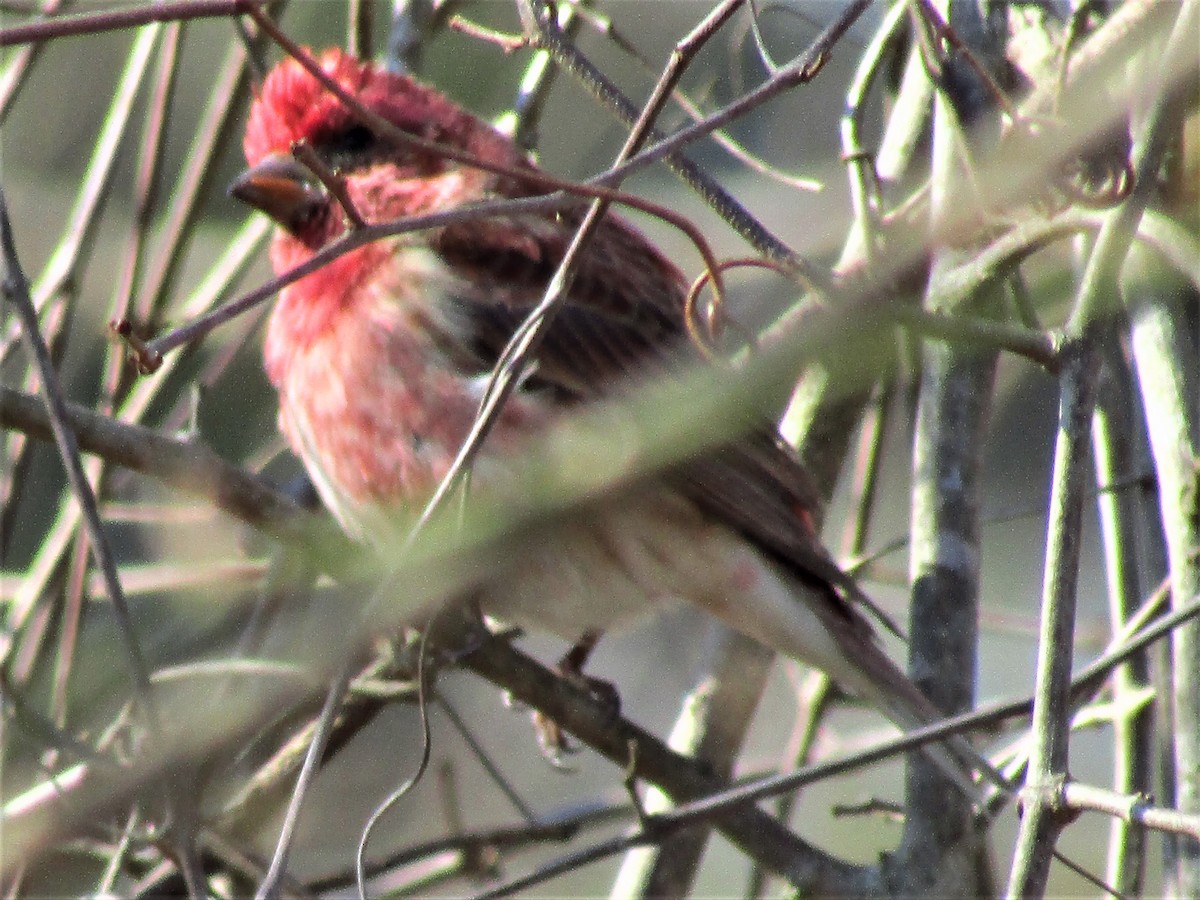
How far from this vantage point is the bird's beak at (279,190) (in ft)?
14.7

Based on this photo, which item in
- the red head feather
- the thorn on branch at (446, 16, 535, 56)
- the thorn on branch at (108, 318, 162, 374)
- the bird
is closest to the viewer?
the thorn on branch at (108, 318, 162, 374)

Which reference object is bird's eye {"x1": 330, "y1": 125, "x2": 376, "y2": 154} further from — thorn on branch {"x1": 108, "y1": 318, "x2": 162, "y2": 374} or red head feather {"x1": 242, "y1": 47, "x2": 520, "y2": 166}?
thorn on branch {"x1": 108, "y1": 318, "x2": 162, "y2": 374}

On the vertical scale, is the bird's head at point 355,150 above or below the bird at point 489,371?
above

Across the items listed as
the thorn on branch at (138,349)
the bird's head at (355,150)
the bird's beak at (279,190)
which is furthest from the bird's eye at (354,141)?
the thorn on branch at (138,349)

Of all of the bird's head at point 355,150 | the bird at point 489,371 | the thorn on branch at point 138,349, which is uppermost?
the bird's head at point 355,150

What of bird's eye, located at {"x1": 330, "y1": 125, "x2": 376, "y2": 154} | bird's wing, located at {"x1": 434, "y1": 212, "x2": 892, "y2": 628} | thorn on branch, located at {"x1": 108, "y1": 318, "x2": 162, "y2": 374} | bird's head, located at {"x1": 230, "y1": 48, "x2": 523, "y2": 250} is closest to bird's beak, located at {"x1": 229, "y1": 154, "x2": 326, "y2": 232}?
bird's head, located at {"x1": 230, "y1": 48, "x2": 523, "y2": 250}

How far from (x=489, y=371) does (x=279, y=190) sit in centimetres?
83

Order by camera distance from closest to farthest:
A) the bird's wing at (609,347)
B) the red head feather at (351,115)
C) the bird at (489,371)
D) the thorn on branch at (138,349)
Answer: the thorn on branch at (138,349), the bird at (489,371), the bird's wing at (609,347), the red head feather at (351,115)

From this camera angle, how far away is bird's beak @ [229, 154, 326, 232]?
448 centimetres

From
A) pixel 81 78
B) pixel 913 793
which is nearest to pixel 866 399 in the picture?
pixel 913 793

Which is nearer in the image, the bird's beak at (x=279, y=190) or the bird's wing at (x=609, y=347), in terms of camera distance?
the bird's wing at (x=609, y=347)

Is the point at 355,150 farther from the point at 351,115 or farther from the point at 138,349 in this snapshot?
the point at 138,349

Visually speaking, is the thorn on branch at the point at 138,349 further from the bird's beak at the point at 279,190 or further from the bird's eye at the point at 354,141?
the bird's eye at the point at 354,141

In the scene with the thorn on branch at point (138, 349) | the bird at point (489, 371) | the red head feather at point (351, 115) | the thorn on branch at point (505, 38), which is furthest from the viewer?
the red head feather at point (351, 115)
